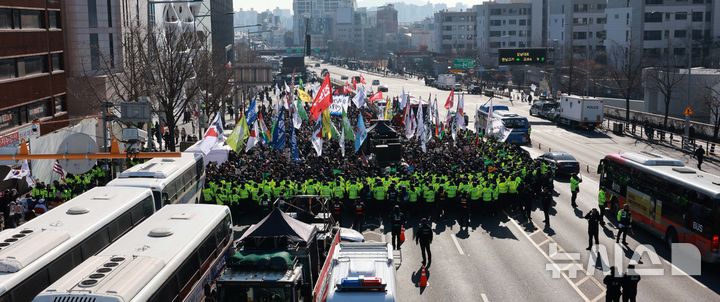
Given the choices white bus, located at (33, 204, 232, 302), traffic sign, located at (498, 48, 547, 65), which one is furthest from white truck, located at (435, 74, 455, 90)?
white bus, located at (33, 204, 232, 302)

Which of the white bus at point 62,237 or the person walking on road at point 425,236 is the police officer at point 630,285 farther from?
the white bus at point 62,237

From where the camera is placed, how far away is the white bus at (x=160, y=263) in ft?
40.7

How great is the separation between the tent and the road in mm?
4466

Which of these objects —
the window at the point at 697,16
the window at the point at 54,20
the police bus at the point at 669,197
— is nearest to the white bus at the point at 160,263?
the police bus at the point at 669,197

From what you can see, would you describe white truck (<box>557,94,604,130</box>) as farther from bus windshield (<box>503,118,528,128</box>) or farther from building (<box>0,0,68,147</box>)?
building (<box>0,0,68,147</box>)

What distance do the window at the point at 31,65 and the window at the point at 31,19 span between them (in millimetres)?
1743

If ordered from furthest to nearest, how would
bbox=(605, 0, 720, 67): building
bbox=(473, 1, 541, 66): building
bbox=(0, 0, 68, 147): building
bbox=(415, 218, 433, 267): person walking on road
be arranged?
bbox=(473, 1, 541, 66): building → bbox=(605, 0, 720, 67): building → bbox=(0, 0, 68, 147): building → bbox=(415, 218, 433, 267): person walking on road

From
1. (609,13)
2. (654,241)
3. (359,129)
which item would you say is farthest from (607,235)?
(609,13)

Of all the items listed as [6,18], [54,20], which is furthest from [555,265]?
[54,20]

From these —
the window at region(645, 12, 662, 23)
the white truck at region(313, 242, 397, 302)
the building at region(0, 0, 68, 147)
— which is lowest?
the white truck at region(313, 242, 397, 302)

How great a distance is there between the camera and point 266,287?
552 inches

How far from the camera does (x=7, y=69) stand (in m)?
38.2

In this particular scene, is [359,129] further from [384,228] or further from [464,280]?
[464,280]

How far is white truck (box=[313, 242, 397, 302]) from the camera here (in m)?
13.9
